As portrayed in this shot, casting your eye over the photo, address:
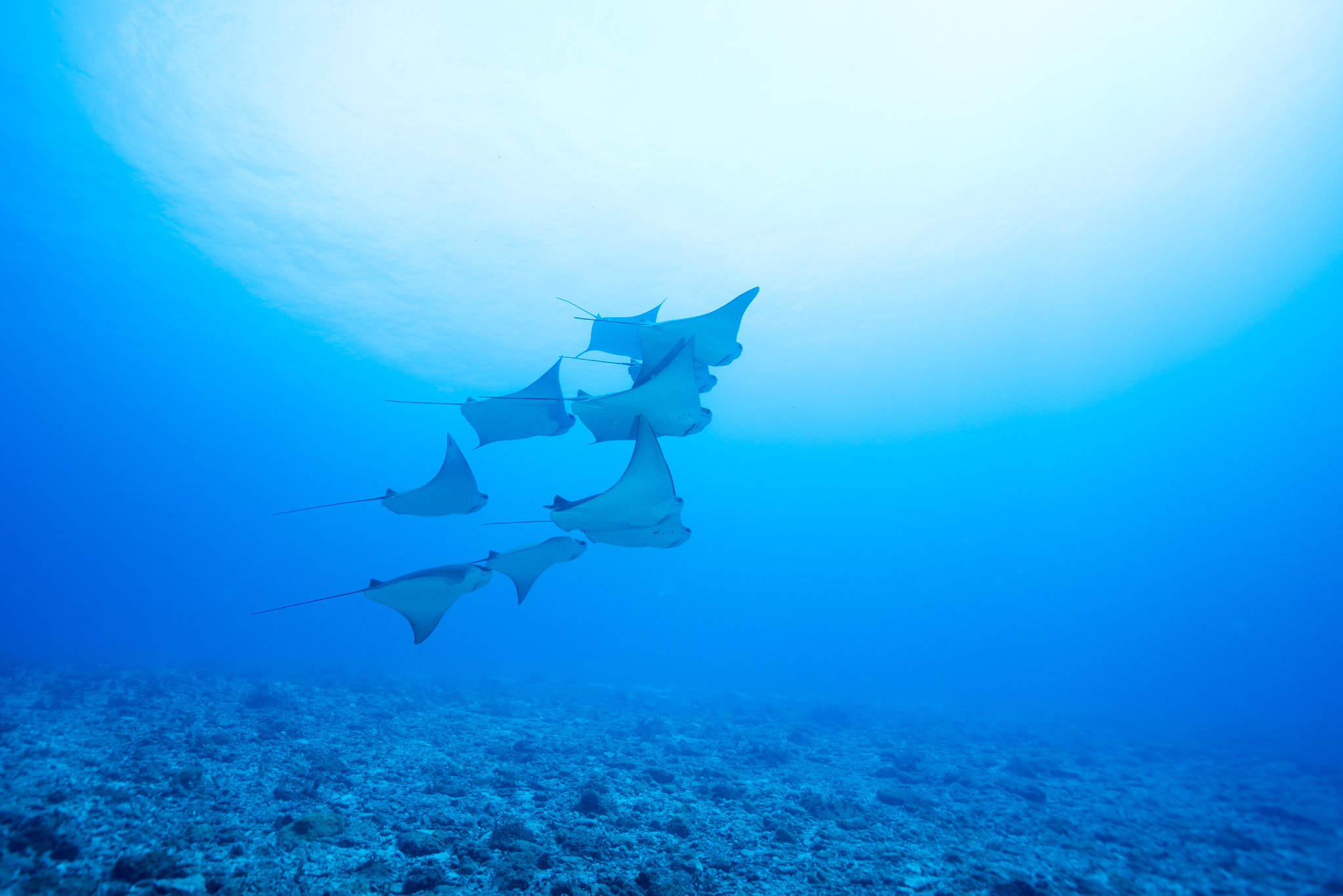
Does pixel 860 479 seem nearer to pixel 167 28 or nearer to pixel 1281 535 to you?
pixel 1281 535

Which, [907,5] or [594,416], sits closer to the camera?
[594,416]

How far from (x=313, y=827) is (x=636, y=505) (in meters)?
3.86

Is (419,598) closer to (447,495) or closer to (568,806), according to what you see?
(447,495)

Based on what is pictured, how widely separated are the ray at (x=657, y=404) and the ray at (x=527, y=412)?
A: 698 millimetres

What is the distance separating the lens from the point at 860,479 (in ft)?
196

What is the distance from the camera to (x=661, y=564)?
92.8 metres

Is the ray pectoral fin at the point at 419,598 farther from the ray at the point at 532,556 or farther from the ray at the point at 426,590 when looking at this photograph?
the ray at the point at 532,556

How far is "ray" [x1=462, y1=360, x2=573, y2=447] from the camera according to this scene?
5.66 meters


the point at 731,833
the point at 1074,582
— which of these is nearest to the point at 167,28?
the point at 731,833

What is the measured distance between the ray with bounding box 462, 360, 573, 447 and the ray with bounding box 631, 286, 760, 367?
1.19 m

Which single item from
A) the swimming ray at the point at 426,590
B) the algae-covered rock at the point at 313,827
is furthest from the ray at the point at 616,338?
Result: the algae-covered rock at the point at 313,827

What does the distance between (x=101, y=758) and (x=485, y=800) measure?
470cm

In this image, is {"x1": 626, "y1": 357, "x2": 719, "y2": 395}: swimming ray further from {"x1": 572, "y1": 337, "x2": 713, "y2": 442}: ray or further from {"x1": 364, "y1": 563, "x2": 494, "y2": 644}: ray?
{"x1": 364, "y1": 563, "x2": 494, "y2": 644}: ray

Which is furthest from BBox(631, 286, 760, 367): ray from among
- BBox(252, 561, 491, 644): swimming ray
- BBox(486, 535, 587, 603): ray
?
BBox(252, 561, 491, 644): swimming ray
